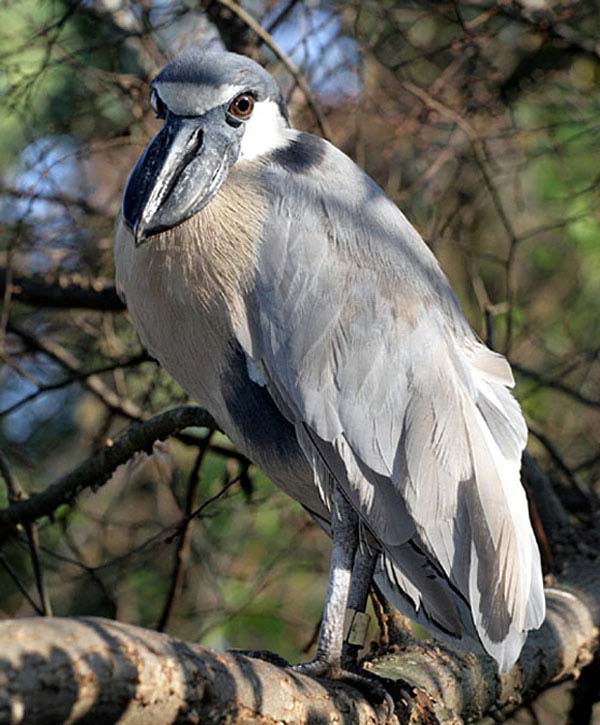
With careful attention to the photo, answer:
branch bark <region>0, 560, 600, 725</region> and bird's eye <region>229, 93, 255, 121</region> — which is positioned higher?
bird's eye <region>229, 93, 255, 121</region>

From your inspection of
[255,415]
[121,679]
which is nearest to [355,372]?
[255,415]

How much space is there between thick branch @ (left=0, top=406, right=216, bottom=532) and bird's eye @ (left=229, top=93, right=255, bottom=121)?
2.31ft

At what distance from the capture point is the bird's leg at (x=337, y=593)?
2.31 m

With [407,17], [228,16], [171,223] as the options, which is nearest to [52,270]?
[228,16]

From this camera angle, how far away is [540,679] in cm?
278

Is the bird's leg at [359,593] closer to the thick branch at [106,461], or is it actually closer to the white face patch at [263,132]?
the thick branch at [106,461]

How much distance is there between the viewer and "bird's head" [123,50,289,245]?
7.50ft

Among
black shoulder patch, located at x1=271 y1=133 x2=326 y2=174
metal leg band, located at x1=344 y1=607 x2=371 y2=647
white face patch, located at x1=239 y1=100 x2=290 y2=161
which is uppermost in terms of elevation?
white face patch, located at x1=239 y1=100 x2=290 y2=161

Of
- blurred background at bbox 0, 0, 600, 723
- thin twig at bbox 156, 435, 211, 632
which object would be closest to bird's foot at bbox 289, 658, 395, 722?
blurred background at bbox 0, 0, 600, 723

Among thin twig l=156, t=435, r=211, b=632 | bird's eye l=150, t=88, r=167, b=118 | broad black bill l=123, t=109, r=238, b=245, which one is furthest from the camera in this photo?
thin twig l=156, t=435, r=211, b=632

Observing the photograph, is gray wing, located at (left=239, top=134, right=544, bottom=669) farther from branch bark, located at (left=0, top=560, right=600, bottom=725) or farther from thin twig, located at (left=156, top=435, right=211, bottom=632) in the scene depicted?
thin twig, located at (left=156, top=435, right=211, bottom=632)

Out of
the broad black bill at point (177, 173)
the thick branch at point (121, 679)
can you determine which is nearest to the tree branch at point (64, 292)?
the broad black bill at point (177, 173)

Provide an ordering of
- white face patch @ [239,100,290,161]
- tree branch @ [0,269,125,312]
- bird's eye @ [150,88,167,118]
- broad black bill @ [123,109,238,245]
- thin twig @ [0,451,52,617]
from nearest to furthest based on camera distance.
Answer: broad black bill @ [123,109,238,245], bird's eye @ [150,88,167,118], white face patch @ [239,100,290,161], thin twig @ [0,451,52,617], tree branch @ [0,269,125,312]

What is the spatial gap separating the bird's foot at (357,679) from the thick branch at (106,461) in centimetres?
69
